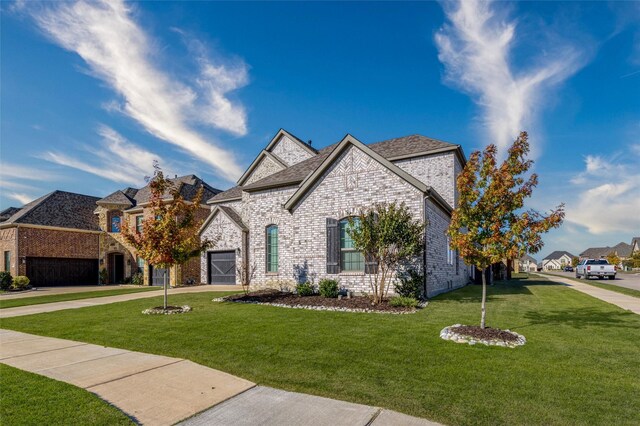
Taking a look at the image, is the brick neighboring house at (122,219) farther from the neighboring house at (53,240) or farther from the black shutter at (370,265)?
the black shutter at (370,265)

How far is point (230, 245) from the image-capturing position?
23.9 metres

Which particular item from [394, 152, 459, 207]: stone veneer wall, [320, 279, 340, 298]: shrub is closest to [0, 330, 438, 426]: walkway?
[320, 279, 340, 298]: shrub

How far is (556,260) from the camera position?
131750 mm

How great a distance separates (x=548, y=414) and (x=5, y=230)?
3525cm

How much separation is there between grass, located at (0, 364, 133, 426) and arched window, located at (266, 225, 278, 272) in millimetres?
12410

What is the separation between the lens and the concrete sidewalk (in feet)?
14.5

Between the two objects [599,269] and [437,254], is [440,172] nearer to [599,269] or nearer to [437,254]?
[437,254]

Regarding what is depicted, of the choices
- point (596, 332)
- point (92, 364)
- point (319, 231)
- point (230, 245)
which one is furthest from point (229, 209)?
point (596, 332)

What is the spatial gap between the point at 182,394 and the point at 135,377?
48.7 inches

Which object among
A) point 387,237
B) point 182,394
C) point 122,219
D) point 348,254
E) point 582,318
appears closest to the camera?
point 182,394

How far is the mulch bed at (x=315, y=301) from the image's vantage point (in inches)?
456

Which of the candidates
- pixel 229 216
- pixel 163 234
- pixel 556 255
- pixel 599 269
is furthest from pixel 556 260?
pixel 163 234

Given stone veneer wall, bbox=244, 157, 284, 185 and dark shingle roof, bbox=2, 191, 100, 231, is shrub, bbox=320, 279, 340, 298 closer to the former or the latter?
stone veneer wall, bbox=244, 157, 284, 185

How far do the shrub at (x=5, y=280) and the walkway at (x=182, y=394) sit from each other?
887 inches
